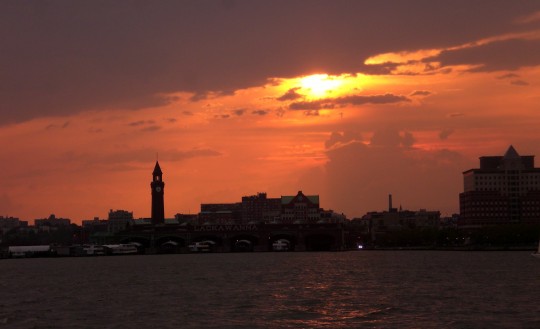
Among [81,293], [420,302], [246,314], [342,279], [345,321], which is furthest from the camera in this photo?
[342,279]

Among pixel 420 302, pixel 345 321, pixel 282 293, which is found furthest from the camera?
pixel 282 293

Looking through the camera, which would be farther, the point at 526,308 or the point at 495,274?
the point at 495,274

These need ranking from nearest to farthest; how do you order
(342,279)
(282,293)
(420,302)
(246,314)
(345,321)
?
(345,321) → (246,314) → (420,302) → (282,293) → (342,279)

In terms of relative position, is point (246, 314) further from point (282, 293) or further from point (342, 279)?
point (342, 279)

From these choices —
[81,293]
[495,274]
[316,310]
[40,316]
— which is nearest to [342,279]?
[495,274]

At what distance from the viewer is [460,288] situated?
108188 mm

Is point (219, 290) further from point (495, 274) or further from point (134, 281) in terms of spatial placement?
point (495, 274)

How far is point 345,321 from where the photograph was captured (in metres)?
75.2

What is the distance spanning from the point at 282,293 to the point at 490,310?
27.4 m

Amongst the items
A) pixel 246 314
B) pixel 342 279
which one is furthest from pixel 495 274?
pixel 246 314

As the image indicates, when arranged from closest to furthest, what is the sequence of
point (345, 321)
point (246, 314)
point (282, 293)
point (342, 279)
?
point (345, 321)
point (246, 314)
point (282, 293)
point (342, 279)

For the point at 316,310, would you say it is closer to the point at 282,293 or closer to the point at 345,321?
the point at 345,321

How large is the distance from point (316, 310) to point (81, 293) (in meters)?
36.5

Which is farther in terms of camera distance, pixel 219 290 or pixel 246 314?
pixel 219 290
